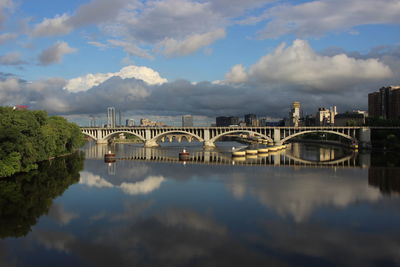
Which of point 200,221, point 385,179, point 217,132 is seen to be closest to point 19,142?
point 200,221

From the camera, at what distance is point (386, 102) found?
471ft

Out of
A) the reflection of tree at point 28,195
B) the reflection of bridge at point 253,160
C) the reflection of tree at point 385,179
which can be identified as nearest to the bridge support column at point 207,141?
the reflection of bridge at point 253,160

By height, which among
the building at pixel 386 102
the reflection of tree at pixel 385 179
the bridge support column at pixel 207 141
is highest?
the building at pixel 386 102

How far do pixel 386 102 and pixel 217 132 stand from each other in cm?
7363

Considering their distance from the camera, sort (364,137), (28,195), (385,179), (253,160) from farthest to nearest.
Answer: (364,137), (253,160), (385,179), (28,195)

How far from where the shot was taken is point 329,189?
39.2 meters

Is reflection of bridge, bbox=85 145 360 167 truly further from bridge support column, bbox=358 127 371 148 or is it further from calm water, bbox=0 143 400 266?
calm water, bbox=0 143 400 266

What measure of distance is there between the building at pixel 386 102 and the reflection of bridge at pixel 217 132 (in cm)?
3020

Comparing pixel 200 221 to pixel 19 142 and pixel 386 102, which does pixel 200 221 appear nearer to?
pixel 19 142

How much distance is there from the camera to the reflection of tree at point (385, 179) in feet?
129

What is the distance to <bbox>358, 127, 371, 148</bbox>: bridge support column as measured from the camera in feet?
312

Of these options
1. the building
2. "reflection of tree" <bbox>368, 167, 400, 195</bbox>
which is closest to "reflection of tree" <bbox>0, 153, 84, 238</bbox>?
"reflection of tree" <bbox>368, 167, 400, 195</bbox>

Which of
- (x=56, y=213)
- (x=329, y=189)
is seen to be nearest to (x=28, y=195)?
(x=56, y=213)

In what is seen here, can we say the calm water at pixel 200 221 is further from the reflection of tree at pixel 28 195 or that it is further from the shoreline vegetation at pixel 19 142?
the shoreline vegetation at pixel 19 142
